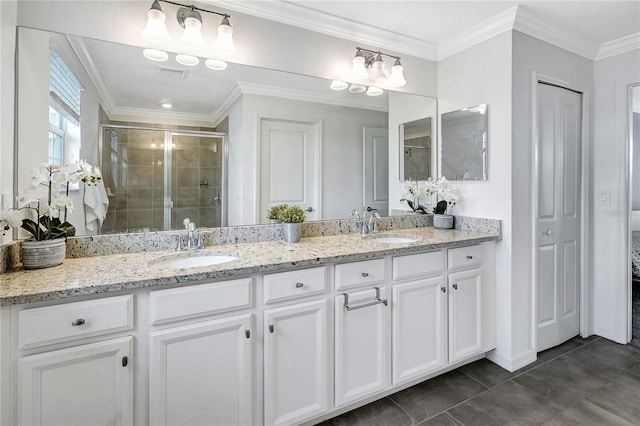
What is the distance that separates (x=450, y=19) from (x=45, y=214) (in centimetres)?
256

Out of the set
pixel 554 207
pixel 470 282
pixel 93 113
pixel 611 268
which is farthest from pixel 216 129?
pixel 611 268

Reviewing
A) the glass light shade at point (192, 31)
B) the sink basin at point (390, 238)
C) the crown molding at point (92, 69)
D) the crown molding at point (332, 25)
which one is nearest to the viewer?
the crown molding at point (92, 69)

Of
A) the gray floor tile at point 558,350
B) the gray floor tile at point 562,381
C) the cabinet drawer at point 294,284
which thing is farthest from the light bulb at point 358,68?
the gray floor tile at point 558,350

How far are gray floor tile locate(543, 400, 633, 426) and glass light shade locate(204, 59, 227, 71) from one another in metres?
2.62

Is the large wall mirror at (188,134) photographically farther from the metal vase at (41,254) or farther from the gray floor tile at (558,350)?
the gray floor tile at (558,350)

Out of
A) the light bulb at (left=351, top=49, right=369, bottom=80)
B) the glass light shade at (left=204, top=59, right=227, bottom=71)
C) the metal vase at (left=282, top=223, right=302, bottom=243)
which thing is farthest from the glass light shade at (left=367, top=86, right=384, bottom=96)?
the metal vase at (left=282, top=223, right=302, bottom=243)

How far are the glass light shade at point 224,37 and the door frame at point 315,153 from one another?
417mm

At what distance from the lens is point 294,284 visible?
1539 millimetres

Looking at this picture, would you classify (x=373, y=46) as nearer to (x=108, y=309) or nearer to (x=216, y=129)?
(x=216, y=129)

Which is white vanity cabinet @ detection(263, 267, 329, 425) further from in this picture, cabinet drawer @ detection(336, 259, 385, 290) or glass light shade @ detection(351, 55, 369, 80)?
glass light shade @ detection(351, 55, 369, 80)

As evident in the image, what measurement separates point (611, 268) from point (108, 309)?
11.1 ft

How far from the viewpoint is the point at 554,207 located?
97.4 inches

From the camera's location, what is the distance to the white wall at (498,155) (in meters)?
2.20

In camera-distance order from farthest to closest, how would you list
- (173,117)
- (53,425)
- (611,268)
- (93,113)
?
(611,268) < (173,117) < (93,113) < (53,425)
